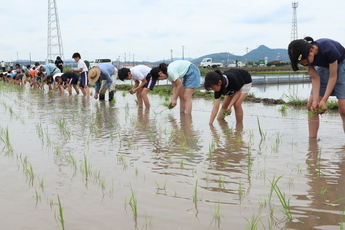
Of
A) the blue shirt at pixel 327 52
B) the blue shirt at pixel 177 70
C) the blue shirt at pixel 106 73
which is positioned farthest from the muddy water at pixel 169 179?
the blue shirt at pixel 106 73

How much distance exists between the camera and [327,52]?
13.0ft

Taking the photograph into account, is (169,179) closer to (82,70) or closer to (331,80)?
(331,80)

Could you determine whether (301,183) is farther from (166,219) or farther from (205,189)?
(166,219)

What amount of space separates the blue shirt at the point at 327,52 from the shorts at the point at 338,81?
15 centimetres

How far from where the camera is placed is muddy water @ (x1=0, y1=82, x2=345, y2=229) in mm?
2287

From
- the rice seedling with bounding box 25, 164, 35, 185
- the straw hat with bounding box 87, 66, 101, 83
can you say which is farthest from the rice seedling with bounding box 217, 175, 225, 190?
the straw hat with bounding box 87, 66, 101, 83

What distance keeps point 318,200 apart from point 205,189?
29.0 inches

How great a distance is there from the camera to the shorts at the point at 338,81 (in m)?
4.18

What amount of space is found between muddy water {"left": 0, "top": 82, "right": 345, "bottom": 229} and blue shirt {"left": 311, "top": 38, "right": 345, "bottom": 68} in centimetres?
90

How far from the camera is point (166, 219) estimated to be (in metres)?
2.29

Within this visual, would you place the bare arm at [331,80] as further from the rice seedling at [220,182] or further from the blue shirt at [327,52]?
the rice seedling at [220,182]

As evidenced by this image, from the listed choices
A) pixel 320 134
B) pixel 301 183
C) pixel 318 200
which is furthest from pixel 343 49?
pixel 318 200

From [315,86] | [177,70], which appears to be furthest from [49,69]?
[315,86]

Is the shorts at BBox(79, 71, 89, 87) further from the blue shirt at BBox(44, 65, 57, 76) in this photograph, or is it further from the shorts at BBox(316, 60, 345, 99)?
the shorts at BBox(316, 60, 345, 99)
